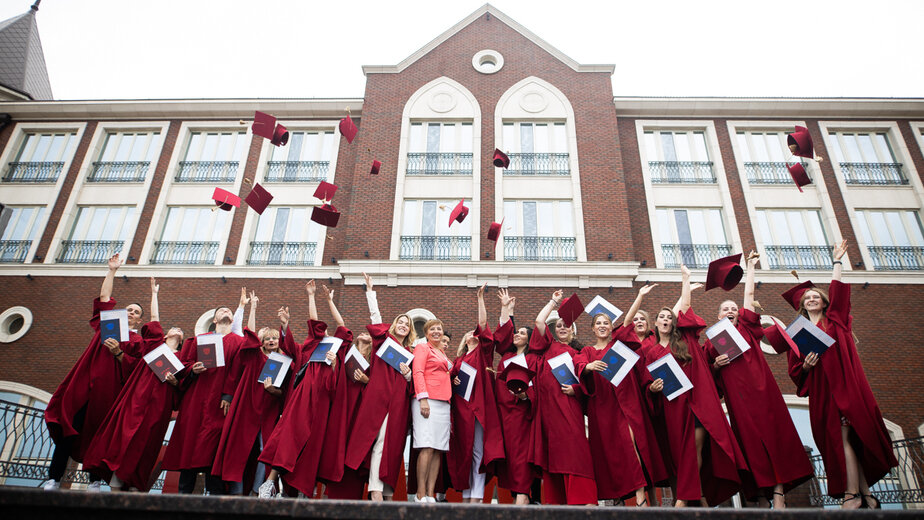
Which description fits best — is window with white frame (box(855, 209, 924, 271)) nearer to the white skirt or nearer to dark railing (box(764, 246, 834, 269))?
dark railing (box(764, 246, 834, 269))

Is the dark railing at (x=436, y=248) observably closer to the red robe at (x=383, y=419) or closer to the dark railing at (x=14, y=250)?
the red robe at (x=383, y=419)

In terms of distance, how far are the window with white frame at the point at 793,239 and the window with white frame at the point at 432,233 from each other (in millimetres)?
8526

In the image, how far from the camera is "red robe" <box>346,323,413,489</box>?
17.9 feet

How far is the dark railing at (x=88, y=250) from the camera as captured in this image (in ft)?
48.2

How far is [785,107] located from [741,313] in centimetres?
1407

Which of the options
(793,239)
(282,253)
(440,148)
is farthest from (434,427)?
(793,239)

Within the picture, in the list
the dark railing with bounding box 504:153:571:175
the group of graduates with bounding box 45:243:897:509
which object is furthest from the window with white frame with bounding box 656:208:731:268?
the group of graduates with bounding box 45:243:897:509

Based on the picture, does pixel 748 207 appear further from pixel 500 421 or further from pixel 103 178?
pixel 103 178

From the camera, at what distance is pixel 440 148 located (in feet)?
52.3

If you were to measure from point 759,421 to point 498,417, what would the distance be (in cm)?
275

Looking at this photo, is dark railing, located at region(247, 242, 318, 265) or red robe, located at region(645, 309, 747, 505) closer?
red robe, located at region(645, 309, 747, 505)

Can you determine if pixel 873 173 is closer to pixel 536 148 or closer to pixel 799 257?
pixel 799 257

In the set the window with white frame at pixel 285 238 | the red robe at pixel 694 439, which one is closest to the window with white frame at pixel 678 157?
the window with white frame at pixel 285 238

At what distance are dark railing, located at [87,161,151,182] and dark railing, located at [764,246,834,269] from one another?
1953 centimetres
